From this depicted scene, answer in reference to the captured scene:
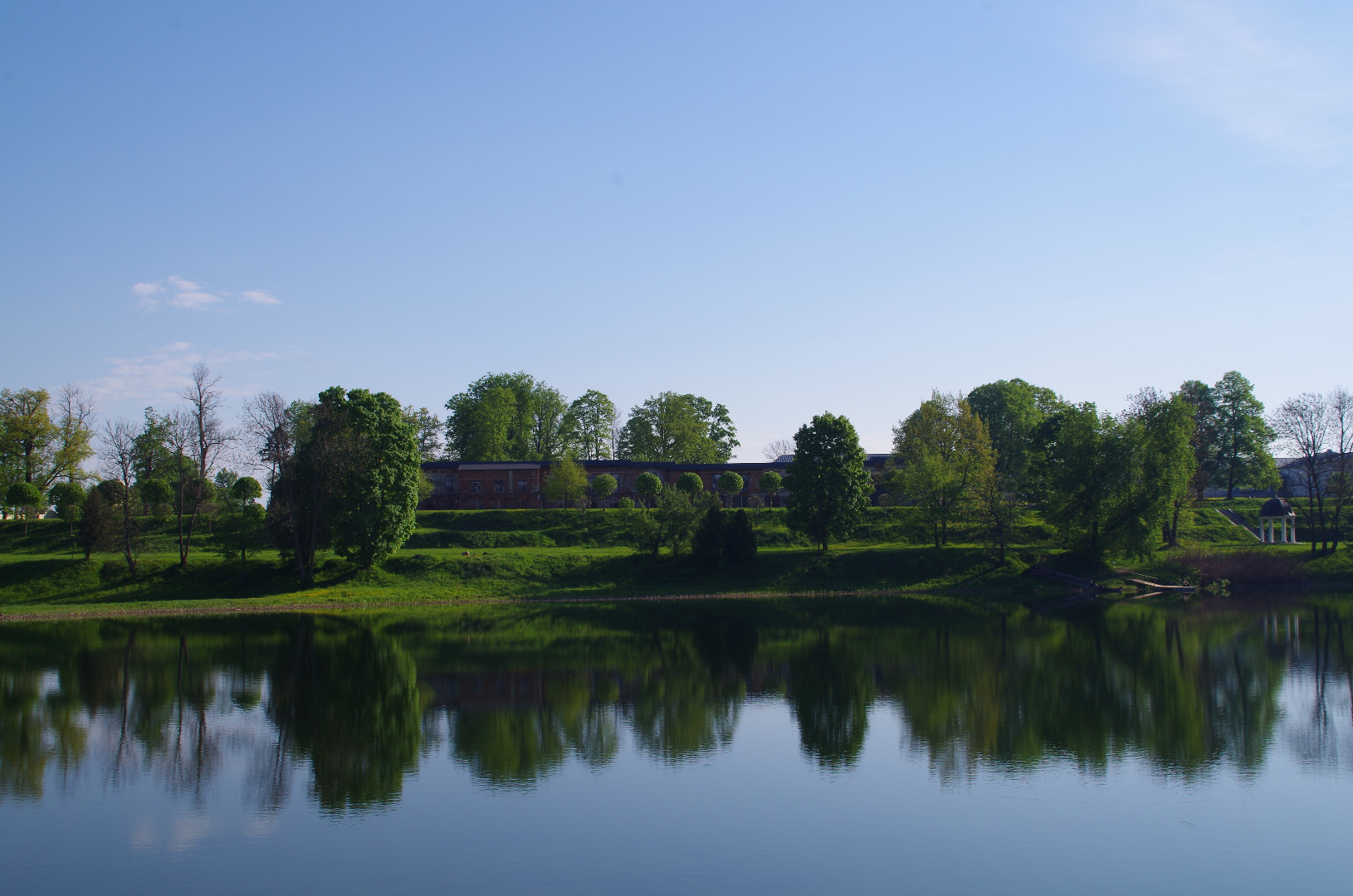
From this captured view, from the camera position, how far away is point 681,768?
1589 centimetres

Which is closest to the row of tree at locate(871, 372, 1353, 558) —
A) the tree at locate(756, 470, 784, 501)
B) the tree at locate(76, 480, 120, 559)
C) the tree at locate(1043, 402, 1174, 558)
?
the tree at locate(1043, 402, 1174, 558)

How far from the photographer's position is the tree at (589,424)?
325ft

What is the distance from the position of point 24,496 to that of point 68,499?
262 centimetres

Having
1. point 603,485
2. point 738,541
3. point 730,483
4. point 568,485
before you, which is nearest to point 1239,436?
point 730,483

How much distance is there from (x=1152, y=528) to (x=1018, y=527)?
9406 millimetres

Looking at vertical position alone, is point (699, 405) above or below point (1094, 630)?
above

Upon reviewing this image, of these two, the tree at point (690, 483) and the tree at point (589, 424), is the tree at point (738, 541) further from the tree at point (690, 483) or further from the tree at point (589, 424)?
the tree at point (589, 424)

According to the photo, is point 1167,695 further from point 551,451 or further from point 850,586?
point 551,451

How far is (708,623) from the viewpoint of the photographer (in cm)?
3656

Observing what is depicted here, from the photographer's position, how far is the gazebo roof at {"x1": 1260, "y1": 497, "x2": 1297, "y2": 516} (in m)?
59.8

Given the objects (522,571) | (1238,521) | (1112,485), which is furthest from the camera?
(1238,521)

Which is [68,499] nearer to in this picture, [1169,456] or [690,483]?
[690,483]

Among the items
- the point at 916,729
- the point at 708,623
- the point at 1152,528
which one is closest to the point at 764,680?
the point at 916,729

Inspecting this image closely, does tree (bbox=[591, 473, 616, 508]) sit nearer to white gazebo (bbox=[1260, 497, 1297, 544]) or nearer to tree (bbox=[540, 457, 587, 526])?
tree (bbox=[540, 457, 587, 526])
